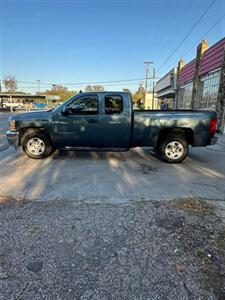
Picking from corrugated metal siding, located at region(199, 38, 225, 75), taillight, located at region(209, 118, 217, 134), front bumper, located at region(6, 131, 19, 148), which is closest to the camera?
taillight, located at region(209, 118, 217, 134)

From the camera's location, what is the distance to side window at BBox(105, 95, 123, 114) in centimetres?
593

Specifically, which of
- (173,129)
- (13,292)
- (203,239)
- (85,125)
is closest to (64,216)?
(13,292)

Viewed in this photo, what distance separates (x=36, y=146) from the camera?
6312 millimetres

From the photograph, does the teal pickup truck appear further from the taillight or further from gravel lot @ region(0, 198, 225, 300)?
gravel lot @ region(0, 198, 225, 300)

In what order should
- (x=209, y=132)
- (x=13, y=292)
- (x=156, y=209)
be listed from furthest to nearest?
(x=209, y=132)
(x=156, y=209)
(x=13, y=292)

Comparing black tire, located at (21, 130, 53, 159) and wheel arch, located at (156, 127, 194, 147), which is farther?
black tire, located at (21, 130, 53, 159)

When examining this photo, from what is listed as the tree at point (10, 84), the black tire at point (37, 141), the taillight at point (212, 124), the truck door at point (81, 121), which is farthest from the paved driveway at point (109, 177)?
the tree at point (10, 84)

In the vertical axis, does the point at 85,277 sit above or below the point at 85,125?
below

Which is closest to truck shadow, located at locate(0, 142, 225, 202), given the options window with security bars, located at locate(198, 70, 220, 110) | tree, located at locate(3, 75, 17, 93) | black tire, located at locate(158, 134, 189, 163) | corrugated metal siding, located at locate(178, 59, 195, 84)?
black tire, located at locate(158, 134, 189, 163)

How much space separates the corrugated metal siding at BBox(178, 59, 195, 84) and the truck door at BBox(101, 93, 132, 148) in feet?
43.5

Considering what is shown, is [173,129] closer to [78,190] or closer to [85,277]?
[78,190]

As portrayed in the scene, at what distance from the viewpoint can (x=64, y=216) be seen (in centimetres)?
321

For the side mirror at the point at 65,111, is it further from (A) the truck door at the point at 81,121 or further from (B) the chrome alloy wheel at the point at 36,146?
(B) the chrome alloy wheel at the point at 36,146

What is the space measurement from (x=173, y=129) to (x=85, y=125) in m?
2.52
